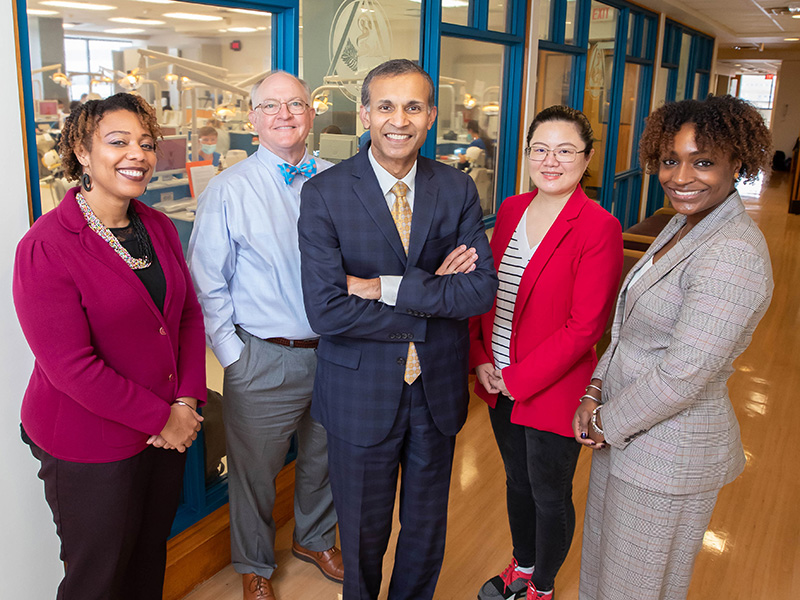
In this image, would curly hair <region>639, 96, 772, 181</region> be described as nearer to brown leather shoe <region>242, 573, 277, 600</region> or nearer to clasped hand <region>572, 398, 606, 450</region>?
clasped hand <region>572, 398, 606, 450</region>

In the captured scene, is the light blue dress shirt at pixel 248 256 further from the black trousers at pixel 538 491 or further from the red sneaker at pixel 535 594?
the red sneaker at pixel 535 594

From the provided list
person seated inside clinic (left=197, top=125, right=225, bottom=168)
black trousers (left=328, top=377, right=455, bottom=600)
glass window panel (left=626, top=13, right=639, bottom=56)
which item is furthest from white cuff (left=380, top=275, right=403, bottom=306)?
glass window panel (left=626, top=13, right=639, bottom=56)

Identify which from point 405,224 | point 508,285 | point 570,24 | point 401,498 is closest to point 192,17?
point 405,224

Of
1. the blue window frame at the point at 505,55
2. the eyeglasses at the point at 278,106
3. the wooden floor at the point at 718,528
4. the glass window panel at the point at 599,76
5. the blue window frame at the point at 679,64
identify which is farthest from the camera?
the blue window frame at the point at 679,64

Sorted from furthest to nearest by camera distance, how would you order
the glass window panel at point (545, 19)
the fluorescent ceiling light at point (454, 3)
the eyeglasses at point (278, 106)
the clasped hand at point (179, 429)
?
the glass window panel at point (545, 19) < the fluorescent ceiling light at point (454, 3) < the eyeglasses at point (278, 106) < the clasped hand at point (179, 429)

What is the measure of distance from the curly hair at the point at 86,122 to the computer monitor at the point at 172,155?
2.23ft

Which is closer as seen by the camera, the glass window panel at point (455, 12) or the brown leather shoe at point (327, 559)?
the brown leather shoe at point (327, 559)

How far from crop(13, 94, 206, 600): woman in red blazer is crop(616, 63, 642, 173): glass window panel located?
25.6 ft

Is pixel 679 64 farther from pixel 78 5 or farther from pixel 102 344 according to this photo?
pixel 102 344

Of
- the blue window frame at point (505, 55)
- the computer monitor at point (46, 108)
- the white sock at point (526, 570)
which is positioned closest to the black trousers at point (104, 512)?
the computer monitor at point (46, 108)

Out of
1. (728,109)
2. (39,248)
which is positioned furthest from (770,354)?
(39,248)

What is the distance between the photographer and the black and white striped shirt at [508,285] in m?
2.46

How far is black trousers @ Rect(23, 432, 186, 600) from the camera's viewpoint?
1961 millimetres

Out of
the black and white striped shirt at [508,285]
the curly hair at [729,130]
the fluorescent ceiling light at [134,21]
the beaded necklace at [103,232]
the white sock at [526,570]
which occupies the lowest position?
the white sock at [526,570]
